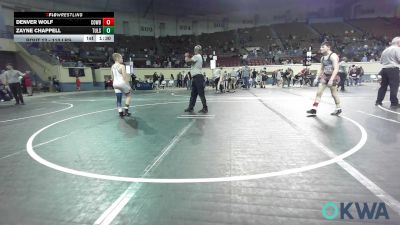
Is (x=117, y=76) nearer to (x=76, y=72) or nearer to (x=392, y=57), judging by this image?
(x=392, y=57)

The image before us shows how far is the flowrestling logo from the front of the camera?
97.8 inches

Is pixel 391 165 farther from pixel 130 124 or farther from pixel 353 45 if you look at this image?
pixel 353 45

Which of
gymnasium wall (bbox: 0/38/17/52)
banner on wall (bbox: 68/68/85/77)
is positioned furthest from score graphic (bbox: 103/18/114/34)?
gymnasium wall (bbox: 0/38/17/52)

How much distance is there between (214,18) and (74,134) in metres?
44.5

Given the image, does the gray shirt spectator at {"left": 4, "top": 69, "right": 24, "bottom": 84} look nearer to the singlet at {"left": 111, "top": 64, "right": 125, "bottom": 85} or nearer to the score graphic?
the singlet at {"left": 111, "top": 64, "right": 125, "bottom": 85}

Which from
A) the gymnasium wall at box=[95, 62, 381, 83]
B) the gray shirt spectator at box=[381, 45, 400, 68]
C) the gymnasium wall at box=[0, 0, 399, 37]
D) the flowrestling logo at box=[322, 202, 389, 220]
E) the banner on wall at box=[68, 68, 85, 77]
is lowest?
the flowrestling logo at box=[322, 202, 389, 220]

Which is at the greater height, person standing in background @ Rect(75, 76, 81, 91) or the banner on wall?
the banner on wall

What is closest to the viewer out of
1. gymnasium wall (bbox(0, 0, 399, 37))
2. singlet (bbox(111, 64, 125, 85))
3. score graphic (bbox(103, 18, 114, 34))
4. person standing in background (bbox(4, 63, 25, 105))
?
singlet (bbox(111, 64, 125, 85))

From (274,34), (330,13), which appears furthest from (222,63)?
(330,13)
